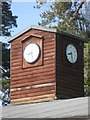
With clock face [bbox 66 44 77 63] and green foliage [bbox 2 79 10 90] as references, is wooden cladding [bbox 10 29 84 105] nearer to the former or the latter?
clock face [bbox 66 44 77 63]

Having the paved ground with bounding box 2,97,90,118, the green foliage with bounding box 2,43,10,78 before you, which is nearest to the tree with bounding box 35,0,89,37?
the green foliage with bounding box 2,43,10,78

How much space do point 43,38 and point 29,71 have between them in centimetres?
113

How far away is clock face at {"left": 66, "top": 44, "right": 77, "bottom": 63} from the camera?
13719 millimetres

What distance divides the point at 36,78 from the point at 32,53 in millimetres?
800

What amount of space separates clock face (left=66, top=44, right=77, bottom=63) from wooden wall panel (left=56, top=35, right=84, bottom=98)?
0.43ft

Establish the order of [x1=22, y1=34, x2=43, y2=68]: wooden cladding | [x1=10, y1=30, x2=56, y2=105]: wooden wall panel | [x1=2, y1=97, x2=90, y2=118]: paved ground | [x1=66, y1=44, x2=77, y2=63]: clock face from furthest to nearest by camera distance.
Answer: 1. [x1=66, y1=44, x2=77, y2=63]: clock face
2. [x1=22, y1=34, x2=43, y2=68]: wooden cladding
3. [x1=10, y1=30, x2=56, y2=105]: wooden wall panel
4. [x1=2, y1=97, x2=90, y2=118]: paved ground

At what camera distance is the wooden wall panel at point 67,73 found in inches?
524

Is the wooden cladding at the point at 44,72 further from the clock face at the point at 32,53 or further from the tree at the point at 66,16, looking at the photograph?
the tree at the point at 66,16

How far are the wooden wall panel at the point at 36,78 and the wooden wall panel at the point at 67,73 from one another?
178 mm

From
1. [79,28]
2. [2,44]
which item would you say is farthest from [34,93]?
[2,44]

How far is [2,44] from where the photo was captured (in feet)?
90.2

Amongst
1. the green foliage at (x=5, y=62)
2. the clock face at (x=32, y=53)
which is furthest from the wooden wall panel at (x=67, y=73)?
the green foliage at (x=5, y=62)

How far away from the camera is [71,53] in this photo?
1383 cm

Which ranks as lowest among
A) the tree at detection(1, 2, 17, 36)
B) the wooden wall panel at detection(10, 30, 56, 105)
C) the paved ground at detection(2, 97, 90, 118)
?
the paved ground at detection(2, 97, 90, 118)
